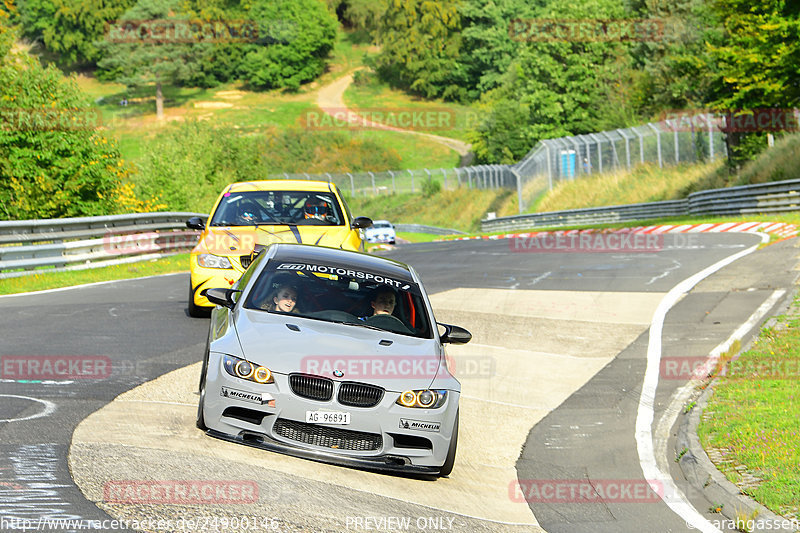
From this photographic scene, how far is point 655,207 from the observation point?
43.2m

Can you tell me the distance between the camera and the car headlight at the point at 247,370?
7.32 meters

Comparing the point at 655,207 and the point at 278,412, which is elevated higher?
the point at 278,412

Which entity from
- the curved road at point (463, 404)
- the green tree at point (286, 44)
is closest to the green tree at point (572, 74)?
the curved road at point (463, 404)

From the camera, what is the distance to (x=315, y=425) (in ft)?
24.0

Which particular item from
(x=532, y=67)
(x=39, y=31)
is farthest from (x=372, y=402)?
(x=39, y=31)

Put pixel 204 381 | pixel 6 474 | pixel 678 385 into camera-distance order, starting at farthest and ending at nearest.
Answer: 1. pixel 678 385
2. pixel 204 381
3. pixel 6 474

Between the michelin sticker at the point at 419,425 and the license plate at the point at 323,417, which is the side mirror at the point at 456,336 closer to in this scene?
the michelin sticker at the point at 419,425

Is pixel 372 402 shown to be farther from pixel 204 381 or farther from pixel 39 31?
pixel 39 31

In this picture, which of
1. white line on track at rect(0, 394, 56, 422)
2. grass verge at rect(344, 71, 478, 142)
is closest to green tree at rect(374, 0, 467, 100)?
grass verge at rect(344, 71, 478, 142)

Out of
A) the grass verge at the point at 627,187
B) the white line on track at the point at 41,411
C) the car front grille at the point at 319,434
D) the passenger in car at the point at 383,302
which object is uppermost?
the passenger in car at the point at 383,302

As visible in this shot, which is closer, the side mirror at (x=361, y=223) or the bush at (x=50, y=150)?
the side mirror at (x=361, y=223)

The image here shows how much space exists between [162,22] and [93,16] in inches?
852

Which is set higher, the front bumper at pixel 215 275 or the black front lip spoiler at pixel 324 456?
the black front lip spoiler at pixel 324 456

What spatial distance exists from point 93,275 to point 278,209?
8.65 m
